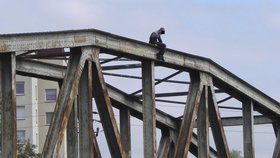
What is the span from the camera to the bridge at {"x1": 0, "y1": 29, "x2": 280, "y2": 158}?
2211 cm

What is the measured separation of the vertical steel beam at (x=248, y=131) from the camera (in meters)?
31.3

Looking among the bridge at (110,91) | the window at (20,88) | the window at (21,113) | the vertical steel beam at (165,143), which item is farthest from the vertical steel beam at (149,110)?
the window at (21,113)

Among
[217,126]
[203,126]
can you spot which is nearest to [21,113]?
[217,126]

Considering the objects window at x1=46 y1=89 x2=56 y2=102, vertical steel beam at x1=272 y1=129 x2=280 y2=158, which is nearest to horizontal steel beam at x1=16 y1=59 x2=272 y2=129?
vertical steel beam at x1=272 y1=129 x2=280 y2=158

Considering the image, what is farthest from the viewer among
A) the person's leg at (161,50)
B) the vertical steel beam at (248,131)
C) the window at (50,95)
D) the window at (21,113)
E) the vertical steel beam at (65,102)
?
the window at (50,95)

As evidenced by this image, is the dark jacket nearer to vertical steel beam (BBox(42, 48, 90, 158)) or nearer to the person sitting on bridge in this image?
the person sitting on bridge

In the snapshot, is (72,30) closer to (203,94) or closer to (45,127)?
(203,94)

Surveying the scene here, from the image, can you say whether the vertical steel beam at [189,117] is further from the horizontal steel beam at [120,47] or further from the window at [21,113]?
the window at [21,113]

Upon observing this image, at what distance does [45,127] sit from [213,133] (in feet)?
279

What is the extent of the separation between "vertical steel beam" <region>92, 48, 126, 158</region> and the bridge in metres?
0.02

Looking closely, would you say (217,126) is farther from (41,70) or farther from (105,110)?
(105,110)

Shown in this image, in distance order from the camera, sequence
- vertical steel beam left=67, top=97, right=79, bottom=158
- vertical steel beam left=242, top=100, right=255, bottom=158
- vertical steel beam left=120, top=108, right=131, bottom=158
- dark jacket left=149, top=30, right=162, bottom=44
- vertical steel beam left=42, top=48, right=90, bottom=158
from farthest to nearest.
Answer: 1. vertical steel beam left=242, top=100, right=255, bottom=158
2. vertical steel beam left=120, top=108, right=131, bottom=158
3. dark jacket left=149, top=30, right=162, bottom=44
4. vertical steel beam left=67, top=97, right=79, bottom=158
5. vertical steel beam left=42, top=48, right=90, bottom=158

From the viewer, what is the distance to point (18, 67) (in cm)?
2489

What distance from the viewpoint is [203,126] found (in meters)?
27.7
